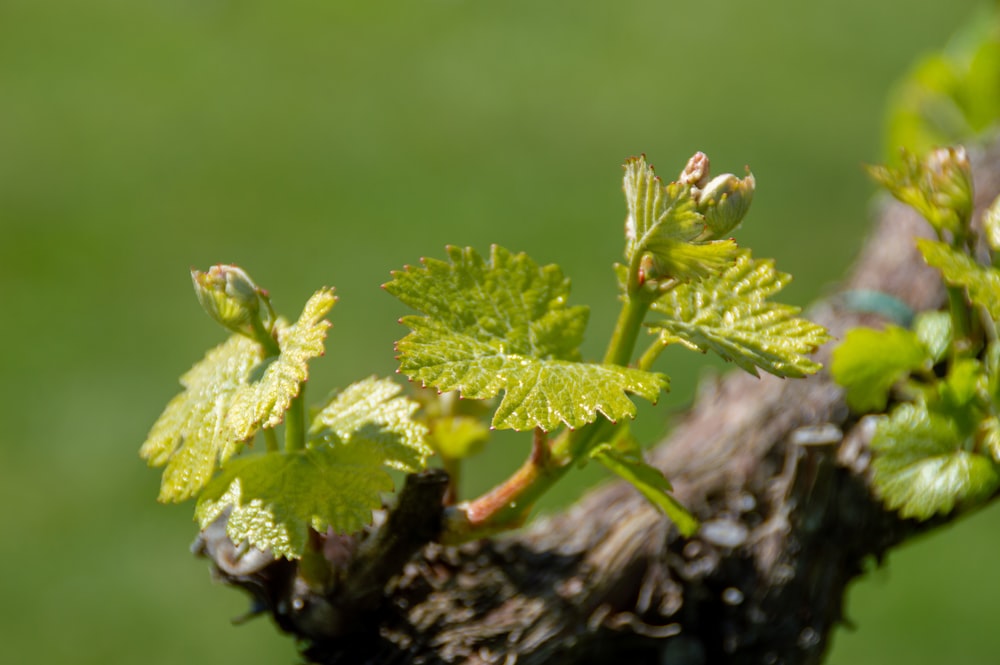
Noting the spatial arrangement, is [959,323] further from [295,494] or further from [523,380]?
[295,494]

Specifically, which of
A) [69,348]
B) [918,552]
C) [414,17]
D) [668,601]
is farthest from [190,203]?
[668,601]

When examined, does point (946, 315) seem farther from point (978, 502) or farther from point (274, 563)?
point (274, 563)

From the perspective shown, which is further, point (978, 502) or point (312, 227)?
point (312, 227)

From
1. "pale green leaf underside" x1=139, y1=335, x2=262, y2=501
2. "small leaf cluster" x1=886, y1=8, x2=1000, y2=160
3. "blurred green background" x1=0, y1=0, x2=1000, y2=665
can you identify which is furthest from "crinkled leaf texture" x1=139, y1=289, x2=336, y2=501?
"blurred green background" x1=0, y1=0, x2=1000, y2=665

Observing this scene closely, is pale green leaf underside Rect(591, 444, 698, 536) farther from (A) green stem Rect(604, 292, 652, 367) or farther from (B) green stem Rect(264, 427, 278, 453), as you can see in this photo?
(B) green stem Rect(264, 427, 278, 453)

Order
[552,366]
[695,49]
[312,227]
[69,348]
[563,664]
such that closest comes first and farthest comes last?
[552,366] < [563,664] < [69,348] < [312,227] < [695,49]

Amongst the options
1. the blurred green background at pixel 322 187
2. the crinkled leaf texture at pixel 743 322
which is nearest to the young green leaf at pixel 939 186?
the crinkled leaf texture at pixel 743 322

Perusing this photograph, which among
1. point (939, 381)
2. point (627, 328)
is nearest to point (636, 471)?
point (627, 328)

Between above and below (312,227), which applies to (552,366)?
below
